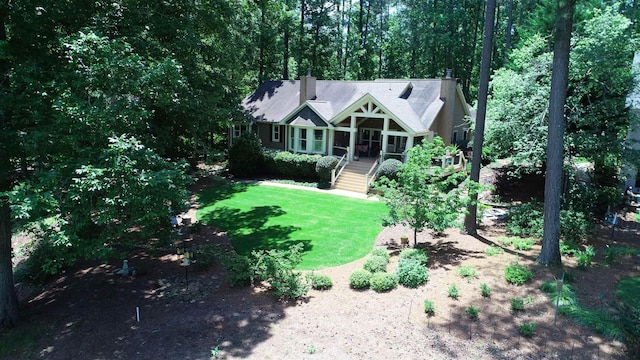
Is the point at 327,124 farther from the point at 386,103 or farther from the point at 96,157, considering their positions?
the point at 96,157

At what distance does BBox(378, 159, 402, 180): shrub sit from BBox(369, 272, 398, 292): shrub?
11.4 meters

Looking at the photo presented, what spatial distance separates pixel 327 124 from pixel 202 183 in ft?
29.2

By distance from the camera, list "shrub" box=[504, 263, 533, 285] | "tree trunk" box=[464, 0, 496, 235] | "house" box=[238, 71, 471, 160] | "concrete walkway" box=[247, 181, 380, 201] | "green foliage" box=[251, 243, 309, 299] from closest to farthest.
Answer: "shrub" box=[504, 263, 533, 285], "green foliage" box=[251, 243, 309, 299], "tree trunk" box=[464, 0, 496, 235], "concrete walkway" box=[247, 181, 380, 201], "house" box=[238, 71, 471, 160]

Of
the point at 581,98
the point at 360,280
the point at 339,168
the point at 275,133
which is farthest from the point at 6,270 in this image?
the point at 275,133

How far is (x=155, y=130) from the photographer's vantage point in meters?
14.0

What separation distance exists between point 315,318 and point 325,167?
14.9 metres

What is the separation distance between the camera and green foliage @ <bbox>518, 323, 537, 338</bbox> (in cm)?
784

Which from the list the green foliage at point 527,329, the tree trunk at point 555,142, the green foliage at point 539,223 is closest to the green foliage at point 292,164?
the green foliage at point 539,223

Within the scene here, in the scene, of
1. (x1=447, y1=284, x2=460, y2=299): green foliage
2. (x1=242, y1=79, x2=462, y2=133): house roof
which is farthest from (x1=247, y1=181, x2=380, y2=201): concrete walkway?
(x1=447, y1=284, x2=460, y2=299): green foliage

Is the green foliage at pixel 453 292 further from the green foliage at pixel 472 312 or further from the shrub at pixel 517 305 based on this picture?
the shrub at pixel 517 305

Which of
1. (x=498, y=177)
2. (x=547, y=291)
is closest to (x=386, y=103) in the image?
(x=498, y=177)

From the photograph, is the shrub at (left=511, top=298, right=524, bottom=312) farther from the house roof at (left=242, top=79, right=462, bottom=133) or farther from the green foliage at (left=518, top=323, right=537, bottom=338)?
the house roof at (left=242, top=79, right=462, bottom=133)

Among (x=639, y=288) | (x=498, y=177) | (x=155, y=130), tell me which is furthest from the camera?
(x=498, y=177)

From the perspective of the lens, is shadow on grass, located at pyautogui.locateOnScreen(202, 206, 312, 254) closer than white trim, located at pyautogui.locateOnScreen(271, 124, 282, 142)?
Yes
